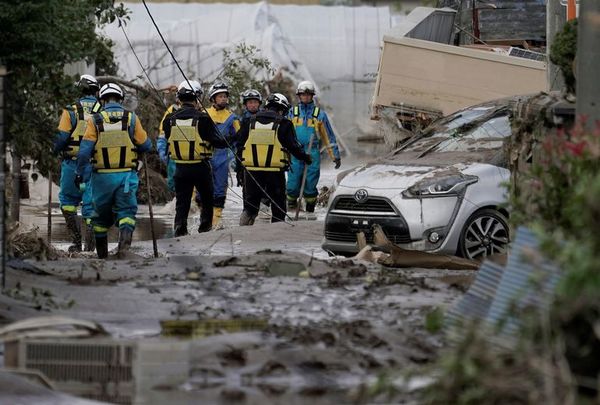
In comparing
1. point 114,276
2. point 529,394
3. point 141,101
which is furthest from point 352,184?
point 141,101

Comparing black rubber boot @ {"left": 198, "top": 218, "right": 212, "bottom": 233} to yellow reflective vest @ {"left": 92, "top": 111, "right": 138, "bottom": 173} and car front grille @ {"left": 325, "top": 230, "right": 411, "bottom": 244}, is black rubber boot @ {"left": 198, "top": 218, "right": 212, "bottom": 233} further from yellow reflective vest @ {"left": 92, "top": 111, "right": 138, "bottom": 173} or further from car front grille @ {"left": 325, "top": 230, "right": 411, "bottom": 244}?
car front grille @ {"left": 325, "top": 230, "right": 411, "bottom": 244}

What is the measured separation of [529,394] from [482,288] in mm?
2503

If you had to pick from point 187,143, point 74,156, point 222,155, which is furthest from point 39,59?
point 222,155

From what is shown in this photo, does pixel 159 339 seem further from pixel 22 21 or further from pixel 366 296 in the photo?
pixel 22 21

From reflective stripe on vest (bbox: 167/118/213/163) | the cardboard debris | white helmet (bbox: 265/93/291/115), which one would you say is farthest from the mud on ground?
white helmet (bbox: 265/93/291/115)

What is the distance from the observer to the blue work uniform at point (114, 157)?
15.4 metres

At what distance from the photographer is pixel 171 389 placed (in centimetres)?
757

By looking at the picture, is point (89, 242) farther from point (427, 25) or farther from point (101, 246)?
point (427, 25)

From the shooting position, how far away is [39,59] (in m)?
12.4

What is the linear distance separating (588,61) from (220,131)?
1065 centimetres

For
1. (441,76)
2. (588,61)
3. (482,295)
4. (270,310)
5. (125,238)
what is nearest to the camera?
(482,295)

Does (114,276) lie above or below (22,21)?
below

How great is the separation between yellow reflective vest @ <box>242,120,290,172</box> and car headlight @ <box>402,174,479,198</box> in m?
4.71

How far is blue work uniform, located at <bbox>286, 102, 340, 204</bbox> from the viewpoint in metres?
21.7
